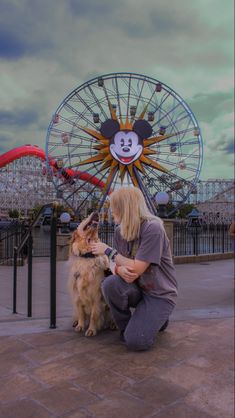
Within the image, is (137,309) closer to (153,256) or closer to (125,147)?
(153,256)

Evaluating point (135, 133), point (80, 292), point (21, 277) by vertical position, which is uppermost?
point (135, 133)

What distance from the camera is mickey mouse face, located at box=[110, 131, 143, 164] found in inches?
854

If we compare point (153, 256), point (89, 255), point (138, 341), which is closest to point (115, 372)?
point (138, 341)

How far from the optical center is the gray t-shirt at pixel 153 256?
2637mm

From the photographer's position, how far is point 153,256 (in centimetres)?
262

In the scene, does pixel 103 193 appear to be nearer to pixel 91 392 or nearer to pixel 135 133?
pixel 135 133

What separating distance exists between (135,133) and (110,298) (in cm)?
2009

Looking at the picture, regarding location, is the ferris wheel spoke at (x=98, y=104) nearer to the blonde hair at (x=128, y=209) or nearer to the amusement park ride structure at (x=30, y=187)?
the amusement park ride structure at (x=30, y=187)

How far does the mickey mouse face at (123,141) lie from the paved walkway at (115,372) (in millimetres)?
18473

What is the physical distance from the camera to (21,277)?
23.8 feet

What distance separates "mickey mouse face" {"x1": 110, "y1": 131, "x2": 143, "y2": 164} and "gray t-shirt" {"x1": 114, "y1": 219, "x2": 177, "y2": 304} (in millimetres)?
18947

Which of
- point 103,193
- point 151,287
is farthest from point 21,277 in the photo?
point 103,193

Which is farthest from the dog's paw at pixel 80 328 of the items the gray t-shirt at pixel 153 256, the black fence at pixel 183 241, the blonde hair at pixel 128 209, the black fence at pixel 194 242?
the black fence at pixel 194 242

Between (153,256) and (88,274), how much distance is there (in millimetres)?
639
